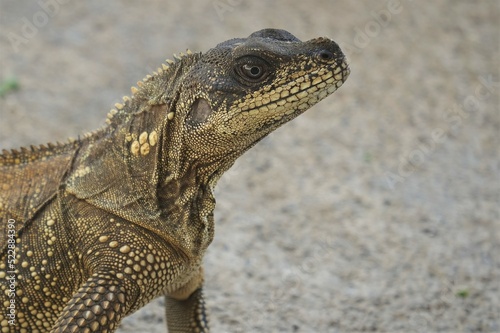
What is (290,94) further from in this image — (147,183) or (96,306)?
(96,306)

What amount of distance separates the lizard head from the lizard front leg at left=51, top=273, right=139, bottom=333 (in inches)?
47.1

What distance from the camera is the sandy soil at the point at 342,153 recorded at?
882 cm

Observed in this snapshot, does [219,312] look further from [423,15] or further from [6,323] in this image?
[423,15]

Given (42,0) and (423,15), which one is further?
(423,15)

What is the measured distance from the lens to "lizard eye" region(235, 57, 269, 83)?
17.5 ft

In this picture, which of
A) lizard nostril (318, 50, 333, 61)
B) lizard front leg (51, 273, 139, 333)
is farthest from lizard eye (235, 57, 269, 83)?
lizard front leg (51, 273, 139, 333)

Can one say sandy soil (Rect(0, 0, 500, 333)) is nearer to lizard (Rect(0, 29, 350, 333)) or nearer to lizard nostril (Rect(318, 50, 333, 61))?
lizard (Rect(0, 29, 350, 333))

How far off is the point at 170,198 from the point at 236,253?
164 inches

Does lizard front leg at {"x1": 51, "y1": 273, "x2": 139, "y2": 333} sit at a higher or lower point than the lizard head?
lower

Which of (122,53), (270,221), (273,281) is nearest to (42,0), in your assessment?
(122,53)

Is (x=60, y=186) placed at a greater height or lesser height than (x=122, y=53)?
lesser

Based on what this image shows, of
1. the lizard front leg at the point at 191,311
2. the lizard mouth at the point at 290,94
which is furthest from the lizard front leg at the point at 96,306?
the lizard mouth at the point at 290,94

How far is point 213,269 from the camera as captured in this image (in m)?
9.25

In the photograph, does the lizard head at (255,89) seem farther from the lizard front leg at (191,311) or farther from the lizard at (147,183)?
the lizard front leg at (191,311)
